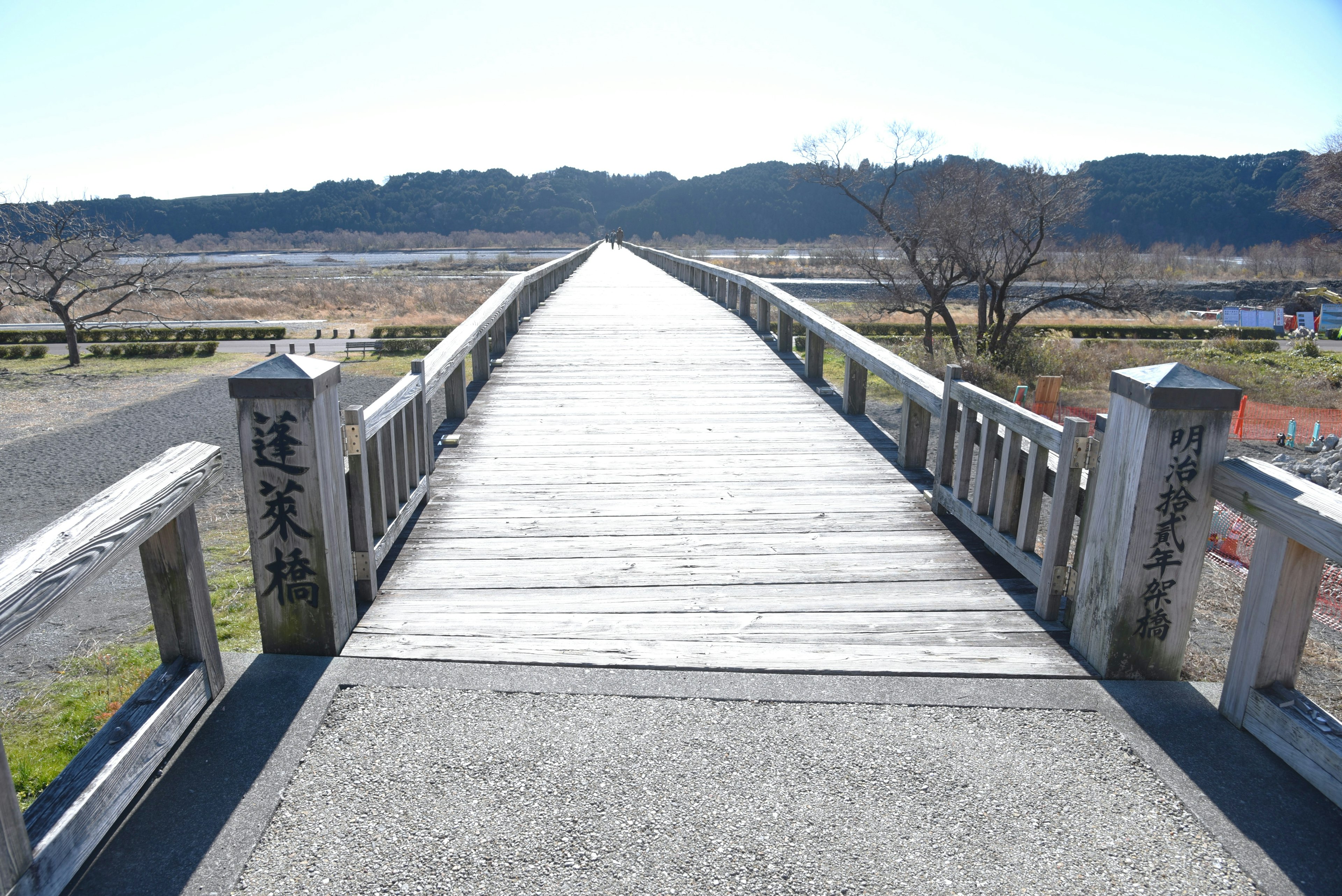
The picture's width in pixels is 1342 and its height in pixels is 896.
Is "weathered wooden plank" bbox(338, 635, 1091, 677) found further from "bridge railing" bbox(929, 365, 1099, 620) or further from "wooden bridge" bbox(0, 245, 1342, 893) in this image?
"bridge railing" bbox(929, 365, 1099, 620)

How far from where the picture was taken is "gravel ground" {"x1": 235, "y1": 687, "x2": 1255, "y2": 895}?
6.84 ft

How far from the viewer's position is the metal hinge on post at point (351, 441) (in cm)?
339

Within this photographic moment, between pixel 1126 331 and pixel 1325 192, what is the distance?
898cm

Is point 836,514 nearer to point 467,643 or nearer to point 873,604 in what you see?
point 873,604

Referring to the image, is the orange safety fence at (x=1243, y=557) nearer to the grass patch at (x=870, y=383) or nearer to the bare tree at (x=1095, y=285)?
the grass patch at (x=870, y=383)

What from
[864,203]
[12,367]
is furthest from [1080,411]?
[12,367]

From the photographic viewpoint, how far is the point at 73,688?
5512 millimetres

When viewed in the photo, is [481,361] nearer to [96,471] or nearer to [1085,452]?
[1085,452]

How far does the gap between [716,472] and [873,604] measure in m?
1.95

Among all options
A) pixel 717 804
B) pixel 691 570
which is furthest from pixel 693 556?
pixel 717 804

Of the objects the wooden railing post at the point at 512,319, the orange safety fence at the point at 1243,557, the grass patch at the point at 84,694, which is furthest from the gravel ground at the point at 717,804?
the wooden railing post at the point at 512,319

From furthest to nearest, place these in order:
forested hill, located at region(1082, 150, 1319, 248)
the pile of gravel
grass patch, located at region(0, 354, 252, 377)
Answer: forested hill, located at region(1082, 150, 1319, 248), grass patch, located at region(0, 354, 252, 377), the pile of gravel

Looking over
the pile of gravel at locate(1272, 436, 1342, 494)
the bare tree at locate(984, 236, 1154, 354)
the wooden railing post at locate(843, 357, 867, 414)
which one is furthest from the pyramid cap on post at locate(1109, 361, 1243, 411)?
the bare tree at locate(984, 236, 1154, 354)

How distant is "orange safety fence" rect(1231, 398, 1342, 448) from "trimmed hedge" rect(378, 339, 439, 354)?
76.9 ft
